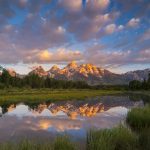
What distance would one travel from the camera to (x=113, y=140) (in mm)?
14367

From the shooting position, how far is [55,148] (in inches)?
496

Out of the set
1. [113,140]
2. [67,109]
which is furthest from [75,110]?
[113,140]

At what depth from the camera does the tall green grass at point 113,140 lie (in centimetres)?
1314

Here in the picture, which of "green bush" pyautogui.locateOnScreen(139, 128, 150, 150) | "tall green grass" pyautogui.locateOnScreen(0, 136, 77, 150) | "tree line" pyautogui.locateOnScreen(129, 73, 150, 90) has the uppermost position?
"tree line" pyautogui.locateOnScreen(129, 73, 150, 90)

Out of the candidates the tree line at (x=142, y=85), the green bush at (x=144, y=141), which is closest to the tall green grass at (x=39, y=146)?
the green bush at (x=144, y=141)

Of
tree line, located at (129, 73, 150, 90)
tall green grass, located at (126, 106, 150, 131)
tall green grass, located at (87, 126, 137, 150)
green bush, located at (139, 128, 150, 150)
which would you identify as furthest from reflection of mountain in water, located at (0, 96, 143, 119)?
tree line, located at (129, 73, 150, 90)

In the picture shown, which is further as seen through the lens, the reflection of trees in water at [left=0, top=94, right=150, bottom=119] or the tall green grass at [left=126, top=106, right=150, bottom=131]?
the reflection of trees in water at [left=0, top=94, right=150, bottom=119]

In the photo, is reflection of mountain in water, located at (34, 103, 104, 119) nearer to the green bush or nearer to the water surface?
the water surface

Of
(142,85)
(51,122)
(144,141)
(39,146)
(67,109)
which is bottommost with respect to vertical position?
(51,122)

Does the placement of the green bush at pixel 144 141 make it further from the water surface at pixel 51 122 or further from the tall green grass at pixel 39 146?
the tall green grass at pixel 39 146

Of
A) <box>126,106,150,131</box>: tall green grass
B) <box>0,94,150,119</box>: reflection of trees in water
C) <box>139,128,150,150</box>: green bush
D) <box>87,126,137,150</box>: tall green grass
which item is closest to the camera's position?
<box>87,126,137,150</box>: tall green grass

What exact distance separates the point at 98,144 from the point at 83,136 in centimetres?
614

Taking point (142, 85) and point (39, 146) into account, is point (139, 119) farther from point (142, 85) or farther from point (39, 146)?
point (142, 85)

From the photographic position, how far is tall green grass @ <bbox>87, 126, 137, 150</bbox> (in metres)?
13.1
